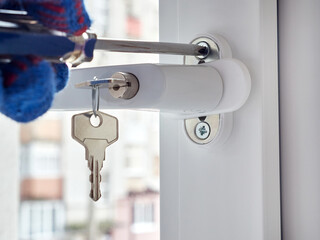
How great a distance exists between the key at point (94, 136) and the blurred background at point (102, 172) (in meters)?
2.04

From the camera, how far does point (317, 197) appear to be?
32 cm

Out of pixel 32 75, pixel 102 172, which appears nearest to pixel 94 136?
pixel 32 75

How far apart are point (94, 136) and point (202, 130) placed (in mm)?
85

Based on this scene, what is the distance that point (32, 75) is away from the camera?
0.21 meters

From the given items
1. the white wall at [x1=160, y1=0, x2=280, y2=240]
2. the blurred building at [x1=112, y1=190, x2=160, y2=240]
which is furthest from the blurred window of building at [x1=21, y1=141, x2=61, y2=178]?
the white wall at [x1=160, y1=0, x2=280, y2=240]

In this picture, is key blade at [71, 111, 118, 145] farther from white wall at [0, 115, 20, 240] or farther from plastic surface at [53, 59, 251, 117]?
white wall at [0, 115, 20, 240]

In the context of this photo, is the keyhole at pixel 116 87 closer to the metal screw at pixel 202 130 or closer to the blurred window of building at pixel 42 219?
the metal screw at pixel 202 130

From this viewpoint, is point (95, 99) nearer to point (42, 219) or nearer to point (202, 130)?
point (202, 130)

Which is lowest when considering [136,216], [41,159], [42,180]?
[136,216]

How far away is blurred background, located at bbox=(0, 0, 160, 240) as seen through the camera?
2467 millimetres

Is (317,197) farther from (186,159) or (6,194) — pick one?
(6,194)

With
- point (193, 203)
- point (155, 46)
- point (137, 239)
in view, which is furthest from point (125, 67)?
point (137, 239)

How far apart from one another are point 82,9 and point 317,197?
18 cm

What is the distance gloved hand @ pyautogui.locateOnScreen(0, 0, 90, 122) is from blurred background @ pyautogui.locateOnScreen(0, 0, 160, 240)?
2.13 metres
